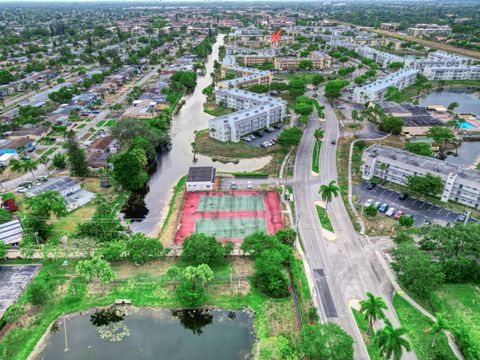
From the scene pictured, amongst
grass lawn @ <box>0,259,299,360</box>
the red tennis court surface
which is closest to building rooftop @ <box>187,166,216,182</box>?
the red tennis court surface

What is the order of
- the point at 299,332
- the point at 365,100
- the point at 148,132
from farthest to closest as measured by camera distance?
the point at 365,100
the point at 148,132
the point at 299,332

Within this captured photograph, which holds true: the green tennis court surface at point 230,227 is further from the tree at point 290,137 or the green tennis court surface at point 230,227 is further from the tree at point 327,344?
the tree at point 290,137

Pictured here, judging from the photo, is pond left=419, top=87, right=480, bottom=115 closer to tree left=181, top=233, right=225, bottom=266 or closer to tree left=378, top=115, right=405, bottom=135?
tree left=378, top=115, right=405, bottom=135

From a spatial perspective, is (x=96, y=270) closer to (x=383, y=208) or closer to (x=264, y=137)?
(x=383, y=208)

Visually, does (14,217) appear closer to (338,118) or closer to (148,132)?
(148,132)

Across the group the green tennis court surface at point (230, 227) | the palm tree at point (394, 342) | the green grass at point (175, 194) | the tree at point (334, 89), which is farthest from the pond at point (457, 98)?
the palm tree at point (394, 342)

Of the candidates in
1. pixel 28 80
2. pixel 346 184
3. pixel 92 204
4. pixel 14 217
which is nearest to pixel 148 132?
pixel 92 204
